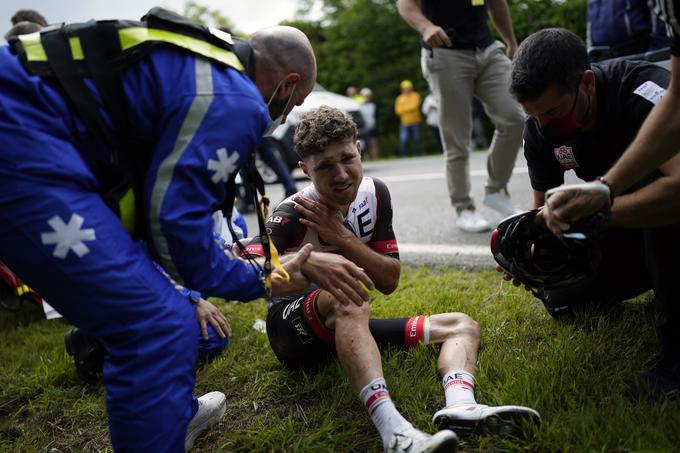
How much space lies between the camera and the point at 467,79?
4340 millimetres

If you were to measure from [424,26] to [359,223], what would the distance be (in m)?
2.18

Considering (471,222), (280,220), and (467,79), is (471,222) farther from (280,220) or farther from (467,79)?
(280,220)

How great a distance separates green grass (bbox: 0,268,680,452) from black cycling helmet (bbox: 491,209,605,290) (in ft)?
1.12

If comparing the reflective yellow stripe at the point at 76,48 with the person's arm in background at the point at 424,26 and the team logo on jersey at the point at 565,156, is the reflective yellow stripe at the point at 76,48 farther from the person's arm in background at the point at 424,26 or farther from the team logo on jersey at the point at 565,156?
the person's arm in background at the point at 424,26

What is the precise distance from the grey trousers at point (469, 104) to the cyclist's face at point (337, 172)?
80.5 inches

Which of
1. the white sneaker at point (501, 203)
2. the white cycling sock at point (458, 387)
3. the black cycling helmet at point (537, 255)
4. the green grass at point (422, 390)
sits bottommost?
the white sneaker at point (501, 203)

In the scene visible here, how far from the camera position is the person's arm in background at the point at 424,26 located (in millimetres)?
4102

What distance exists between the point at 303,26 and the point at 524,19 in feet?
45.2

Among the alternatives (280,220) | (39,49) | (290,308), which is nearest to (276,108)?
(280,220)

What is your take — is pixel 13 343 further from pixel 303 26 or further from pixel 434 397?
pixel 303 26

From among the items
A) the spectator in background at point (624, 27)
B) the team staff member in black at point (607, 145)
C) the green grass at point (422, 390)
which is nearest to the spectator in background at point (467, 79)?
the spectator in background at point (624, 27)

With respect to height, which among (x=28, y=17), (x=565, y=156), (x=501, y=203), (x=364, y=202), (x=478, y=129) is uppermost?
(x=28, y=17)

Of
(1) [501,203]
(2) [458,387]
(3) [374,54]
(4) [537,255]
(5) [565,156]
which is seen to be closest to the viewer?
(2) [458,387]

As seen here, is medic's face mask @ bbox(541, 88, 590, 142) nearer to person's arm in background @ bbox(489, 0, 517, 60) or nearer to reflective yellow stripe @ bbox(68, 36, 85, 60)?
reflective yellow stripe @ bbox(68, 36, 85, 60)
